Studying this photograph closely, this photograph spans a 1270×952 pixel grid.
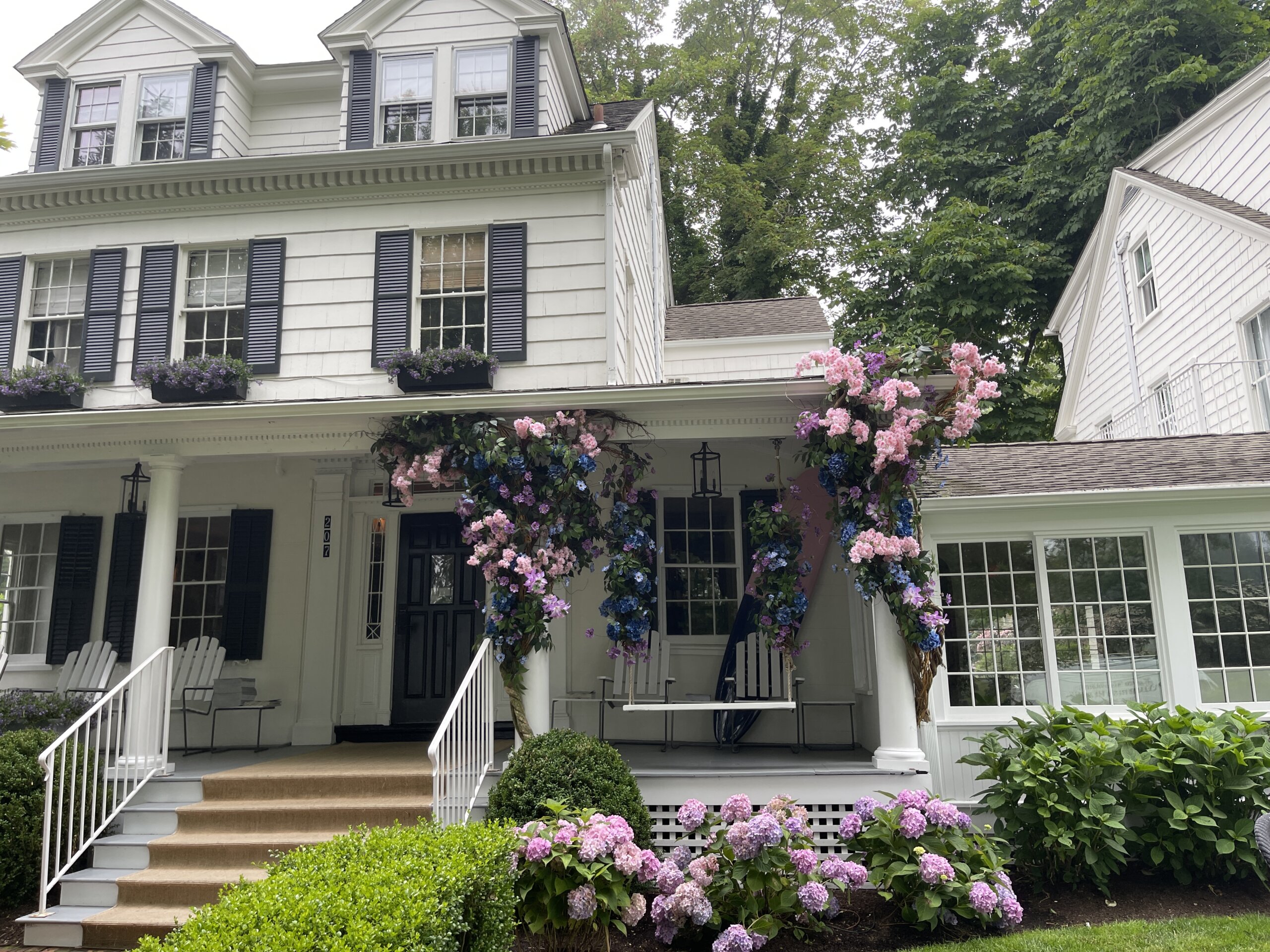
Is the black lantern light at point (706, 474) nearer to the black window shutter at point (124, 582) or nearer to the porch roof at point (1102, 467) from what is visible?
the porch roof at point (1102, 467)

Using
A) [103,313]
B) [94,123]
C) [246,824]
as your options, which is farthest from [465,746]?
[94,123]

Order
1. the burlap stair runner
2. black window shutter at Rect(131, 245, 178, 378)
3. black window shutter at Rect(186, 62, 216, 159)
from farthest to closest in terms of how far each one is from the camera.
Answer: black window shutter at Rect(186, 62, 216, 159) < black window shutter at Rect(131, 245, 178, 378) < the burlap stair runner

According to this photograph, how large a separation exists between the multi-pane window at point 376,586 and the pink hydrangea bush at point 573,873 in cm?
403

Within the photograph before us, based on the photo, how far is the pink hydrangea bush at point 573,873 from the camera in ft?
15.4

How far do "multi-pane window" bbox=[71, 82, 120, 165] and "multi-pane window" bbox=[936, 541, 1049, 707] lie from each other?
9.03 metres

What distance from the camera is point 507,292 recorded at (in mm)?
8539

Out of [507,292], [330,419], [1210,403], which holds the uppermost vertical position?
[507,292]

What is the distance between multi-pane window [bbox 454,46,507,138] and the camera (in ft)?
30.2

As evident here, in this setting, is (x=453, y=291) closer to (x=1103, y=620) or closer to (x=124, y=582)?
(x=124, y=582)

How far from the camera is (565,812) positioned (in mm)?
5090

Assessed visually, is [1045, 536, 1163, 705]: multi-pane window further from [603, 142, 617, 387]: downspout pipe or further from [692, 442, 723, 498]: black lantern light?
[603, 142, 617, 387]: downspout pipe

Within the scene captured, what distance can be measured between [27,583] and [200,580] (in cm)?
179

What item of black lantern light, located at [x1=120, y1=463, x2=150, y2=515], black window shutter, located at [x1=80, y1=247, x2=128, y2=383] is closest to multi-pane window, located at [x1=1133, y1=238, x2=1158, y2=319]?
black lantern light, located at [x1=120, y1=463, x2=150, y2=515]

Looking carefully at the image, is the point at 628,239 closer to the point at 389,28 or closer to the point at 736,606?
the point at 389,28
